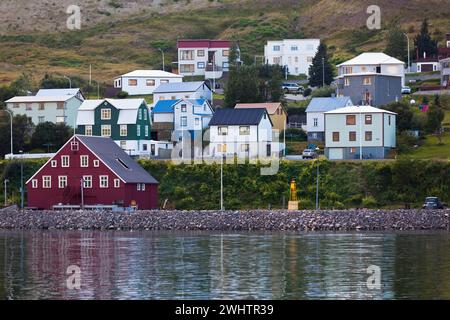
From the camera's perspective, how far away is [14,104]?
382 feet

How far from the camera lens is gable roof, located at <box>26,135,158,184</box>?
89688mm

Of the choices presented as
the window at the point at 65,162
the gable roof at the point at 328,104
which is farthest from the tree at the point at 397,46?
the window at the point at 65,162

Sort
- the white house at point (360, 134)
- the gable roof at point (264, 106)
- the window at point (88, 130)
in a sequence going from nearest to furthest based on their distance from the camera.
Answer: the white house at point (360, 134) → the window at point (88, 130) → the gable roof at point (264, 106)

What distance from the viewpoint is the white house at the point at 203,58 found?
489ft

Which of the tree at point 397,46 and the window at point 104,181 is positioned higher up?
the tree at point 397,46

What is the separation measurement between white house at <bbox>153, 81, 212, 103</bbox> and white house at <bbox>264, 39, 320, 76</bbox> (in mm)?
24526

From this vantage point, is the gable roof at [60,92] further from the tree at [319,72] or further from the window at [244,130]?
the tree at [319,72]

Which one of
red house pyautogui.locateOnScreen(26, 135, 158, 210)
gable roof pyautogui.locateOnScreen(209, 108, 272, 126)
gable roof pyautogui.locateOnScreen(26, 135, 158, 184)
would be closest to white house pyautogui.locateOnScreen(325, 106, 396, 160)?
gable roof pyautogui.locateOnScreen(209, 108, 272, 126)

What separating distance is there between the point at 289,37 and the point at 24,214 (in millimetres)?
90384

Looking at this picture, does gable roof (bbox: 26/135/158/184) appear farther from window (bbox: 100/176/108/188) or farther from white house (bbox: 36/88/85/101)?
white house (bbox: 36/88/85/101)

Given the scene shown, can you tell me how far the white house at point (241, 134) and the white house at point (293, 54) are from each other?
4645cm

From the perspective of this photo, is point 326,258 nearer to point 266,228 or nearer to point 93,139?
point 266,228
